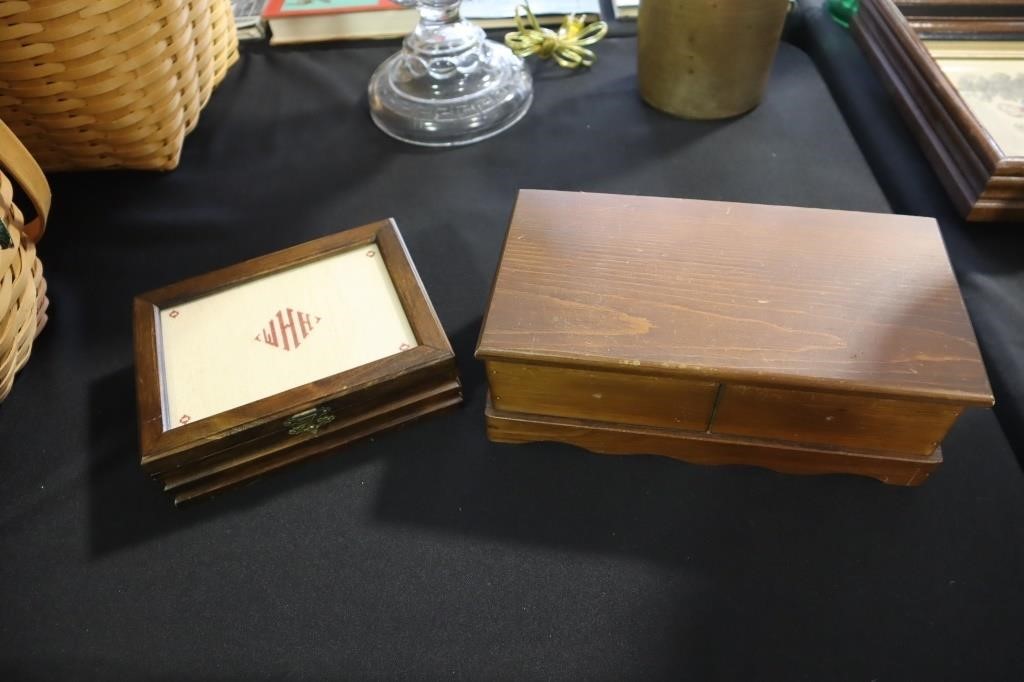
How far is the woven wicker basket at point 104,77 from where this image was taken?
682 mm

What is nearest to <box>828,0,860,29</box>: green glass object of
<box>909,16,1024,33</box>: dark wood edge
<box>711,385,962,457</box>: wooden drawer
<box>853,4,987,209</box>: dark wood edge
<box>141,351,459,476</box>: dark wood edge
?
<box>853,4,987,209</box>: dark wood edge

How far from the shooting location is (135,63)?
2.44 feet

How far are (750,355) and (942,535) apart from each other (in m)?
0.23

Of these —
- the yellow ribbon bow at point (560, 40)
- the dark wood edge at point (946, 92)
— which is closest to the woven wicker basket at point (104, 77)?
the yellow ribbon bow at point (560, 40)

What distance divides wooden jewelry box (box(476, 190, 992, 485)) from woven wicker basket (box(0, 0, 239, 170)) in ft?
1.41

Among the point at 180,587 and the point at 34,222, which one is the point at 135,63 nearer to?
the point at 34,222

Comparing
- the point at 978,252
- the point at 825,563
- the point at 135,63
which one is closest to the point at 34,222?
the point at 135,63

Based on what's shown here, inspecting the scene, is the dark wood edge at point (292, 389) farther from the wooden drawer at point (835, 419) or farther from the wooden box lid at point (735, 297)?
A: the wooden drawer at point (835, 419)

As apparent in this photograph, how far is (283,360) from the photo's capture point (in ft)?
2.04

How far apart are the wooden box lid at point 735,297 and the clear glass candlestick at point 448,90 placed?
0.28 metres

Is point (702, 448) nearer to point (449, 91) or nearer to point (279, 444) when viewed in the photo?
point (279, 444)

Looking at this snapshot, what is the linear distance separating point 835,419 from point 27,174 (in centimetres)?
73

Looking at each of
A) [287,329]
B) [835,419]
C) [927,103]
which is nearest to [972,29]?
[927,103]

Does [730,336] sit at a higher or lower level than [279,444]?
higher
